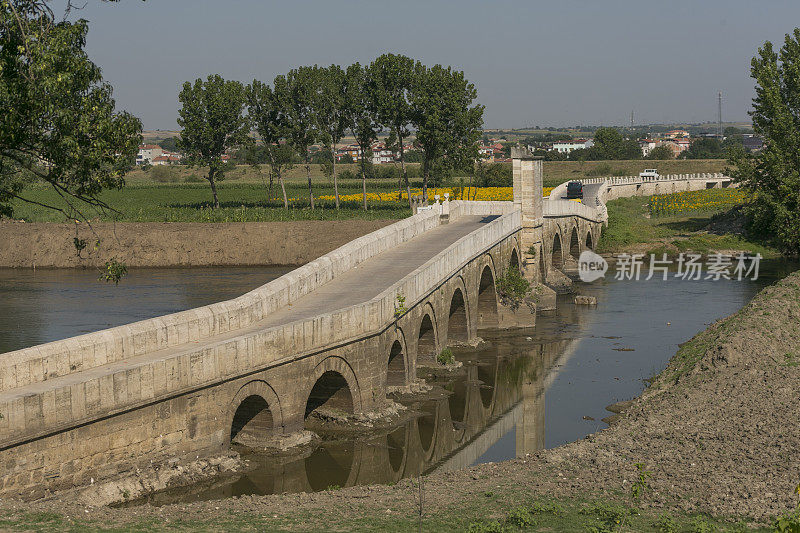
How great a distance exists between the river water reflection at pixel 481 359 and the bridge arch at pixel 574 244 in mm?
6442

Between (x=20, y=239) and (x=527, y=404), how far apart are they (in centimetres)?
4865

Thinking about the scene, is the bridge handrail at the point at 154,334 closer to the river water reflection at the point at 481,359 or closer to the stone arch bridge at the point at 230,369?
the stone arch bridge at the point at 230,369

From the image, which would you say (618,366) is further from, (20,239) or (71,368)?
(20,239)

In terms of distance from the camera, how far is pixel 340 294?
33.1 meters

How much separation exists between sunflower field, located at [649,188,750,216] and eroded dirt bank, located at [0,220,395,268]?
38.0 m

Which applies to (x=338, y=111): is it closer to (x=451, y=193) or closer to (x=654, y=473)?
(x=451, y=193)

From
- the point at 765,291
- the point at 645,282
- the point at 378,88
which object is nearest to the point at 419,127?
the point at 378,88

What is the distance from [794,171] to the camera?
224 feet

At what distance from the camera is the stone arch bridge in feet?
65.1

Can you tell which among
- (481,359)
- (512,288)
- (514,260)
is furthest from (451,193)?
(481,359)

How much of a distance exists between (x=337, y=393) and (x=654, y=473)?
11.4 meters

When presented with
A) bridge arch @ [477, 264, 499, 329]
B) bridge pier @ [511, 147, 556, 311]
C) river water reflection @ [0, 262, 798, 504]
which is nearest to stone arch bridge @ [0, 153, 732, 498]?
river water reflection @ [0, 262, 798, 504]

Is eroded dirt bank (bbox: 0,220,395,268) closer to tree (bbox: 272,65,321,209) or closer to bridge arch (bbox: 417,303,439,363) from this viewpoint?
tree (bbox: 272,65,321,209)

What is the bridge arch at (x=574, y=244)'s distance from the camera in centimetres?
7075
